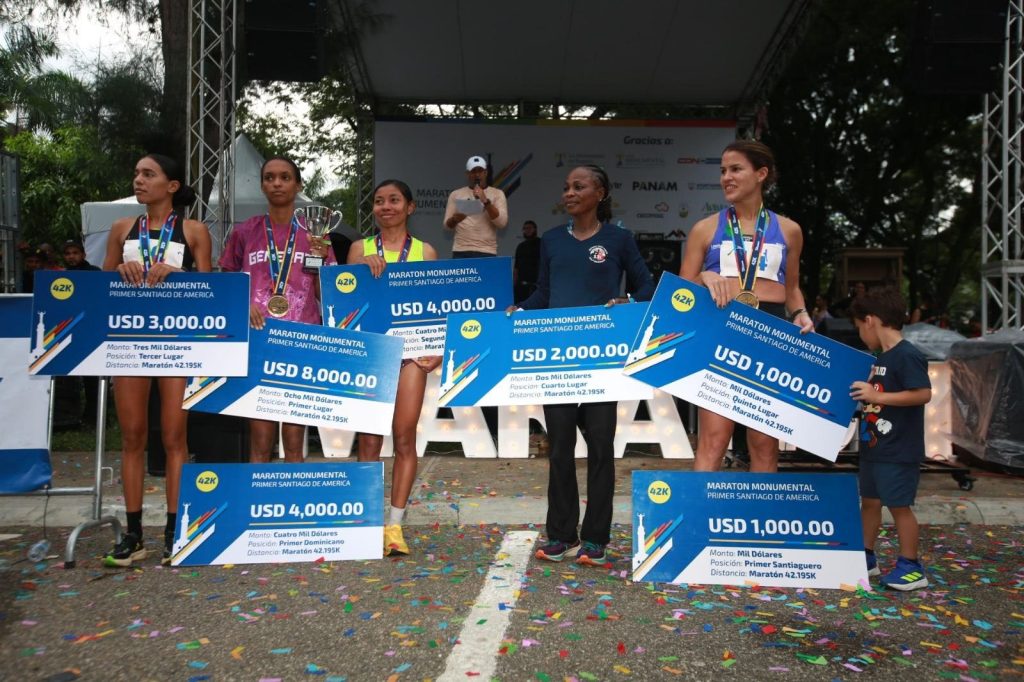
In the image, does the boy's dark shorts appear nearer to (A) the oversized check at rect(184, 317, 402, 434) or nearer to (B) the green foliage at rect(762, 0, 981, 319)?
(A) the oversized check at rect(184, 317, 402, 434)

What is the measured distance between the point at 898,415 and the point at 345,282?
2.91m

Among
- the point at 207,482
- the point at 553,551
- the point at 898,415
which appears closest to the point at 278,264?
the point at 207,482

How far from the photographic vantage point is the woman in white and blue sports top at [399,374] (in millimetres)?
4859

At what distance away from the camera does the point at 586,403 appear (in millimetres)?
4605

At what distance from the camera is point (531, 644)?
341 centimetres

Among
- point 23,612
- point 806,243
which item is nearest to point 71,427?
point 23,612

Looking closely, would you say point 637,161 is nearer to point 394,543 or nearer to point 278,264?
point 278,264

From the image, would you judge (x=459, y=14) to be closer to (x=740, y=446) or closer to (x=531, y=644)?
(x=740, y=446)

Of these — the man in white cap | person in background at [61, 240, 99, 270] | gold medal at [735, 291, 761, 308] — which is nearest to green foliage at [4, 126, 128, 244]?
person in background at [61, 240, 99, 270]

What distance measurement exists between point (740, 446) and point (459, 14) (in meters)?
8.83

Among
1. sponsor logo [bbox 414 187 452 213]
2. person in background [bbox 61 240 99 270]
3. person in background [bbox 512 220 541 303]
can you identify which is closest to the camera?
person in background [bbox 61 240 99 270]

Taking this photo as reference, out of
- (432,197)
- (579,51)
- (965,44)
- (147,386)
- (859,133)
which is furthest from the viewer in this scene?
(859,133)

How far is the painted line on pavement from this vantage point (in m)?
3.18

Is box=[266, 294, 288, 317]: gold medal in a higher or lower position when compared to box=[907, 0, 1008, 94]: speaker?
lower
